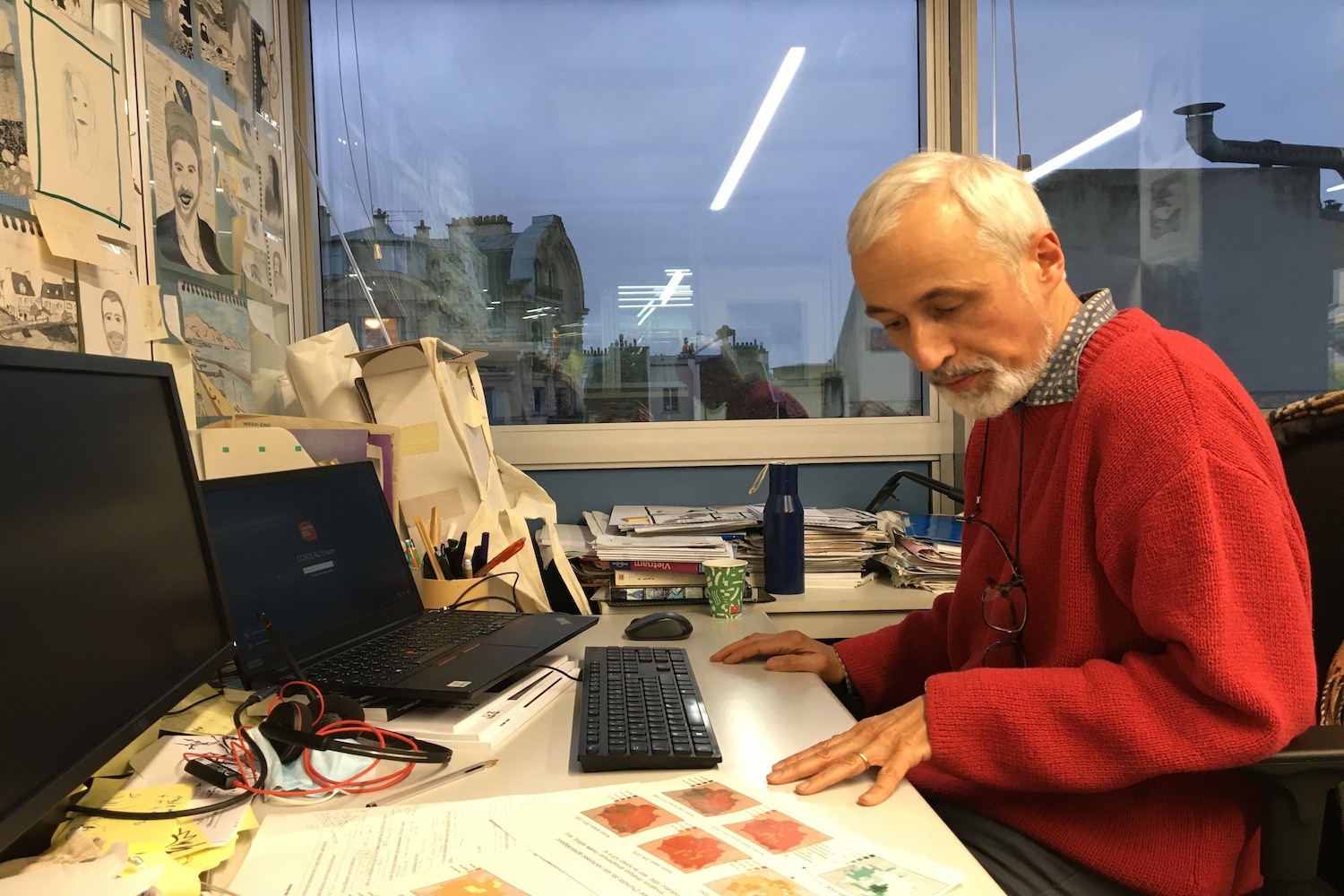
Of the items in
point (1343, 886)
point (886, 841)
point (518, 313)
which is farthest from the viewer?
point (518, 313)

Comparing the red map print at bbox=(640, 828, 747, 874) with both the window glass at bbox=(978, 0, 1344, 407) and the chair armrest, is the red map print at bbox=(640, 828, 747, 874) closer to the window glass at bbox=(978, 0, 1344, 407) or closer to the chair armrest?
the chair armrest

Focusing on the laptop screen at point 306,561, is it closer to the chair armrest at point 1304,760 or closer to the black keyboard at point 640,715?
the black keyboard at point 640,715

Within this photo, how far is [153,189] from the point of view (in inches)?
51.6

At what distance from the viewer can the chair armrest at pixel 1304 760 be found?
85cm

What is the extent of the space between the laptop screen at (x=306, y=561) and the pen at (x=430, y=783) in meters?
0.31

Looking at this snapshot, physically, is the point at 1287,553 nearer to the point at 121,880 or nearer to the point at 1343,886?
the point at 1343,886

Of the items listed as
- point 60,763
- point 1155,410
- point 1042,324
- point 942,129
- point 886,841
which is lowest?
point 886,841

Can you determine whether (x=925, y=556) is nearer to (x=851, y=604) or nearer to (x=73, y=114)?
(x=851, y=604)

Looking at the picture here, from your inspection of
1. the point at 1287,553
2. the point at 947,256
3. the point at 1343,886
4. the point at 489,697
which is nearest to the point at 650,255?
the point at 947,256

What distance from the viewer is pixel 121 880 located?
23.8 inches

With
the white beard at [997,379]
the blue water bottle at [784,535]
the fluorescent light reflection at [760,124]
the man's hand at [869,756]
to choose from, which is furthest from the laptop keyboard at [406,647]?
the fluorescent light reflection at [760,124]

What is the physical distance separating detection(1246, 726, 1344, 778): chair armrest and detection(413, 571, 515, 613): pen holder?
1.03 metres

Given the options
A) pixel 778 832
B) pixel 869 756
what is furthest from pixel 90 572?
pixel 869 756

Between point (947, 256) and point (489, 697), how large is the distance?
2.49 ft
